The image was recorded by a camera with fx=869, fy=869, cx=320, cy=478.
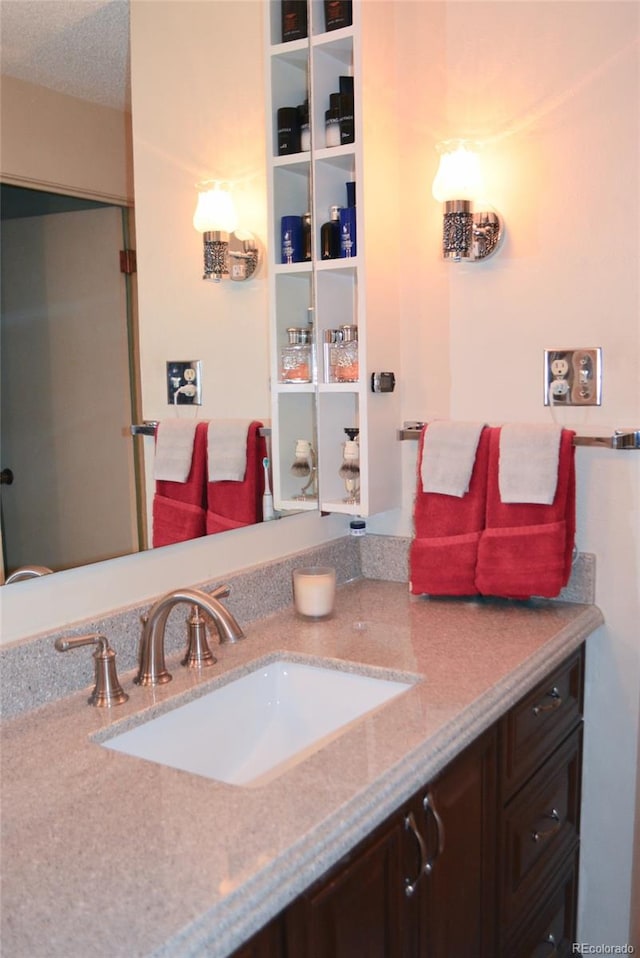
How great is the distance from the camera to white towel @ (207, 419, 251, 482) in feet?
5.46

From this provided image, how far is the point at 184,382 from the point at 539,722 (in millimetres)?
912

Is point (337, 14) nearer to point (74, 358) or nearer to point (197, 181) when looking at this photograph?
point (197, 181)

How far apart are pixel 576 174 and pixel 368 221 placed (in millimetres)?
437

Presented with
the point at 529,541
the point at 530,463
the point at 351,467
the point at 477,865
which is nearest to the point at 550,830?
the point at 477,865

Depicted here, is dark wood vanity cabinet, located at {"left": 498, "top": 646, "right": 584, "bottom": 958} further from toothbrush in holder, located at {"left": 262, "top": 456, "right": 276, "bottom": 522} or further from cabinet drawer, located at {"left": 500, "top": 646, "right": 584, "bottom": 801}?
toothbrush in holder, located at {"left": 262, "top": 456, "right": 276, "bottom": 522}

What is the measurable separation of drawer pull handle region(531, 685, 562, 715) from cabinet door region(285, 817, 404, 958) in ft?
1.75

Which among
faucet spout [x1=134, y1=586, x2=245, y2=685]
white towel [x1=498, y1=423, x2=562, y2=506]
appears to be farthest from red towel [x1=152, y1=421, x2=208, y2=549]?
white towel [x1=498, y1=423, x2=562, y2=506]

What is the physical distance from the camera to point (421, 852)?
4.04ft

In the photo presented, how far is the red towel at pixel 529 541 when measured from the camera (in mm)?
1767

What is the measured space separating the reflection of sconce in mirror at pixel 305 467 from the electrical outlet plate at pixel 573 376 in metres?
0.52

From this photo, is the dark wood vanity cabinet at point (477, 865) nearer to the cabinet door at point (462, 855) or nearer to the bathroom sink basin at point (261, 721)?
the cabinet door at point (462, 855)

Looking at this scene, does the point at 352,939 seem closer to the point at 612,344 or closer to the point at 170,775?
the point at 170,775

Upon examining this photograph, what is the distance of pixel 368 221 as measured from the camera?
1866 millimetres

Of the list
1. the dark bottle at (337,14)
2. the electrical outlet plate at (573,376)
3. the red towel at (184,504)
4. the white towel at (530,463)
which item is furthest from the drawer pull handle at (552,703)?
the dark bottle at (337,14)
